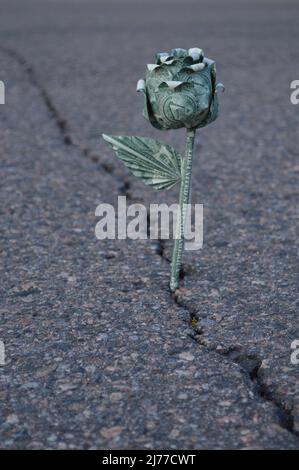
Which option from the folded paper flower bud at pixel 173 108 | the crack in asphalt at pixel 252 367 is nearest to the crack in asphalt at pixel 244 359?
the crack in asphalt at pixel 252 367

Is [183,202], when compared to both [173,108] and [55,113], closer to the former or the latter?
[173,108]

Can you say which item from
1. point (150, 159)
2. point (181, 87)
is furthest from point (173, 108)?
point (150, 159)

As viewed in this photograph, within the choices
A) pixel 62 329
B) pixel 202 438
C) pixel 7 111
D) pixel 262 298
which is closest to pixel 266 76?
pixel 7 111

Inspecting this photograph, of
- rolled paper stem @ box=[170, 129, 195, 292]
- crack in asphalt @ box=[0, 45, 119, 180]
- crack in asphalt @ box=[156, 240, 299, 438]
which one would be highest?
crack in asphalt @ box=[0, 45, 119, 180]

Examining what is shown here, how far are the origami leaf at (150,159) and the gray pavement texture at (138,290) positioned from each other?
0.38 m

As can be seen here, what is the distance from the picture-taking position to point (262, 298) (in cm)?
222

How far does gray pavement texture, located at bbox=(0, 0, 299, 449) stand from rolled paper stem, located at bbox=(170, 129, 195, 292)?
61 millimetres

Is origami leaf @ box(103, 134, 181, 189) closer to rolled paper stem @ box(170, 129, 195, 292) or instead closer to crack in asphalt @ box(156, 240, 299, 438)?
rolled paper stem @ box(170, 129, 195, 292)

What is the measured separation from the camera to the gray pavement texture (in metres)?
1.65

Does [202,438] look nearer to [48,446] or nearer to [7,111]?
[48,446]

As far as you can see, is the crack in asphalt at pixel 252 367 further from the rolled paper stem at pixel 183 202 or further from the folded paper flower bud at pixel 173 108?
the folded paper flower bud at pixel 173 108

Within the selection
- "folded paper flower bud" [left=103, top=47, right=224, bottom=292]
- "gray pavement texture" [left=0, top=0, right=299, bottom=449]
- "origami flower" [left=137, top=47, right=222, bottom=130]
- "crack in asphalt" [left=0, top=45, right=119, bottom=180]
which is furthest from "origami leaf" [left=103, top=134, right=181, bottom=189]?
"crack in asphalt" [left=0, top=45, right=119, bottom=180]

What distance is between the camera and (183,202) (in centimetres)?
212

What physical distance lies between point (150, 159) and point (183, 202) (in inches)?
6.4
